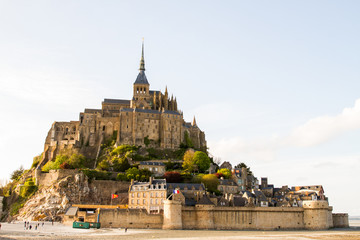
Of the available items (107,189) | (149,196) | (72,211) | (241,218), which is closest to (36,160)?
(107,189)

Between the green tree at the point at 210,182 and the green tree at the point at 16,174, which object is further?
the green tree at the point at 16,174

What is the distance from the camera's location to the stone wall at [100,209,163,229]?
5356cm

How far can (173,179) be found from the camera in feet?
226

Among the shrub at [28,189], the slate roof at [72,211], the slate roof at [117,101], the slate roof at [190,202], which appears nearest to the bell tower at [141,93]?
the slate roof at [117,101]

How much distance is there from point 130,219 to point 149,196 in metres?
5.78

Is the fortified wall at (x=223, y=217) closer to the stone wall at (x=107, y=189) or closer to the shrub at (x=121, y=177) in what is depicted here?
the stone wall at (x=107, y=189)

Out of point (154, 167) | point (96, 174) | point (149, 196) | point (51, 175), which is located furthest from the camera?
point (154, 167)

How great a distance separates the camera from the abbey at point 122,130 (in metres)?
84.6

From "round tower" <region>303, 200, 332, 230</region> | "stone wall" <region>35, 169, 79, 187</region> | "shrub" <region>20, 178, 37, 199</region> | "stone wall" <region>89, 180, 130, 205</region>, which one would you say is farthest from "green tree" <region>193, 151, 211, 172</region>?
"shrub" <region>20, 178, 37, 199</region>

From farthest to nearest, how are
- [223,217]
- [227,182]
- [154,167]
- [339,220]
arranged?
[154,167] → [227,182] → [339,220] → [223,217]

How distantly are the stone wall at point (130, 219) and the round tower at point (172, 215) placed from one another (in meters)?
1.23

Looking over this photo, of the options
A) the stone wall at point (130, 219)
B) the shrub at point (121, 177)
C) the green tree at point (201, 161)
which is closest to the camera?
the stone wall at point (130, 219)

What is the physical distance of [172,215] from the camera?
53969 mm

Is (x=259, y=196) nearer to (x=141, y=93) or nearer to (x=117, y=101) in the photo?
(x=141, y=93)
